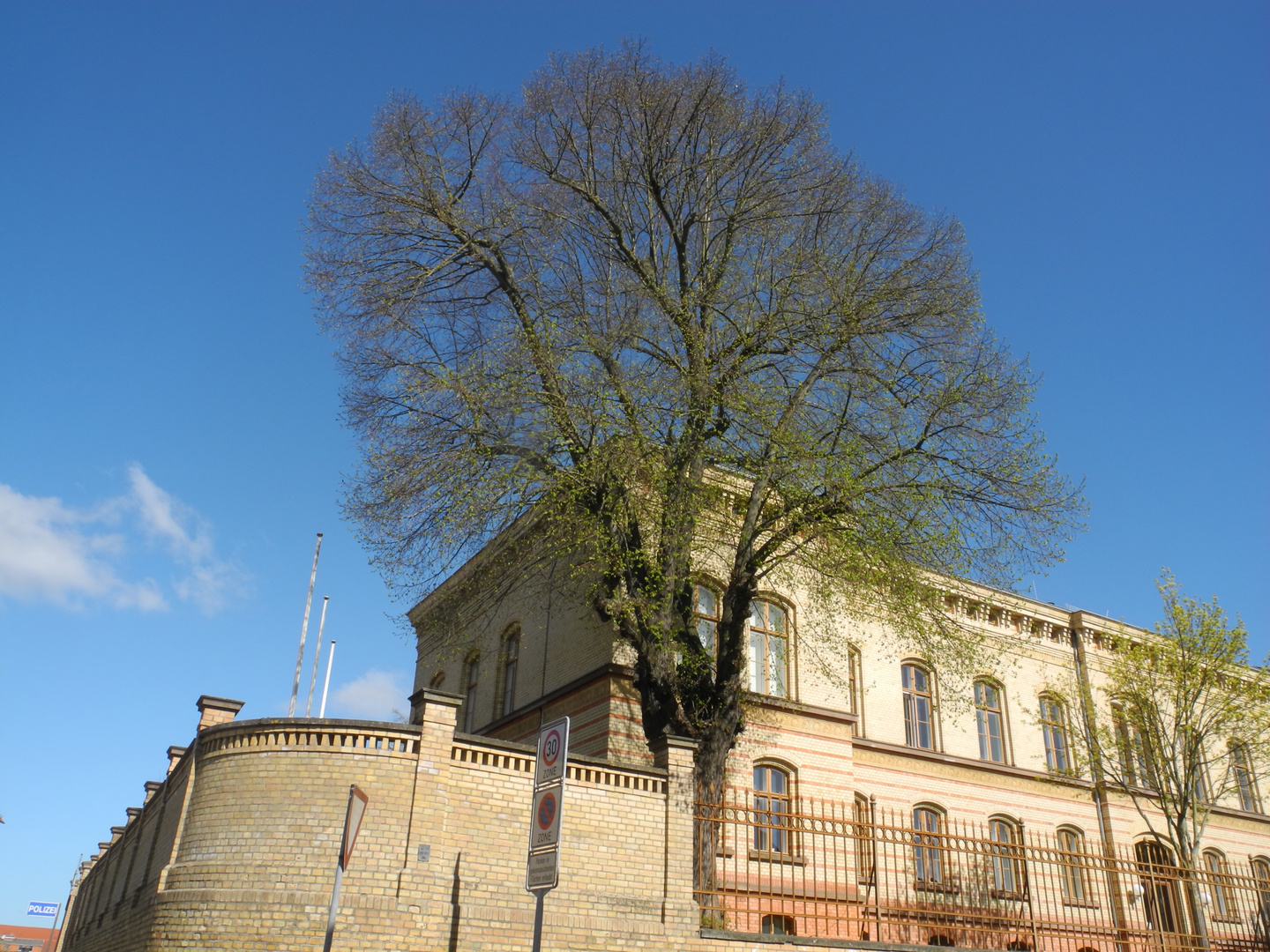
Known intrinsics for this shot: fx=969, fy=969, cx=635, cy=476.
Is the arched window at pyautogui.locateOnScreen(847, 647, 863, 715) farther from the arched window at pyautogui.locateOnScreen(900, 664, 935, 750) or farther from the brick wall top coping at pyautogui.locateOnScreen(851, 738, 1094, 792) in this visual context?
the arched window at pyautogui.locateOnScreen(900, 664, 935, 750)

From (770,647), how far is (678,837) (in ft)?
32.3

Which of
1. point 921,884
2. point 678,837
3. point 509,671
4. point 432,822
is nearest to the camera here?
point 432,822

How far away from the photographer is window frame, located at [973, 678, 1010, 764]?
86.9ft

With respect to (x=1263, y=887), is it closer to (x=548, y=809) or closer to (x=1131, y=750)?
(x=1131, y=750)

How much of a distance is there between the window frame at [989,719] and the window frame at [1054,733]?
117 cm

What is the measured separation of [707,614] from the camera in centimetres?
2195

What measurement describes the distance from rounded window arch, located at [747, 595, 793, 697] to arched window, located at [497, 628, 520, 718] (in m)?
5.79

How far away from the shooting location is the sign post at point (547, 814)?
8.12 m

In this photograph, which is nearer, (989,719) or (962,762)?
(962,762)

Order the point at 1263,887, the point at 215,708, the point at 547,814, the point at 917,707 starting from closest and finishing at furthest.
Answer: the point at 547,814
the point at 215,708
the point at 1263,887
the point at 917,707

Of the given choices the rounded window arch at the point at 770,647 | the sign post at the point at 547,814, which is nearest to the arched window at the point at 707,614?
the rounded window arch at the point at 770,647

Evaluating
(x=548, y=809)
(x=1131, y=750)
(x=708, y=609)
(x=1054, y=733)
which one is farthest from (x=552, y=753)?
(x=1054, y=733)

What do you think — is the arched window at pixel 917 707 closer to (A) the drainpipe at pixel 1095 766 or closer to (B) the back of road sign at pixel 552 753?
(A) the drainpipe at pixel 1095 766

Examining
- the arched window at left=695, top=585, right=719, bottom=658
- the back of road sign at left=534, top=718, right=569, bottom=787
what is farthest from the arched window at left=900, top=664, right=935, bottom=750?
the back of road sign at left=534, top=718, right=569, bottom=787
